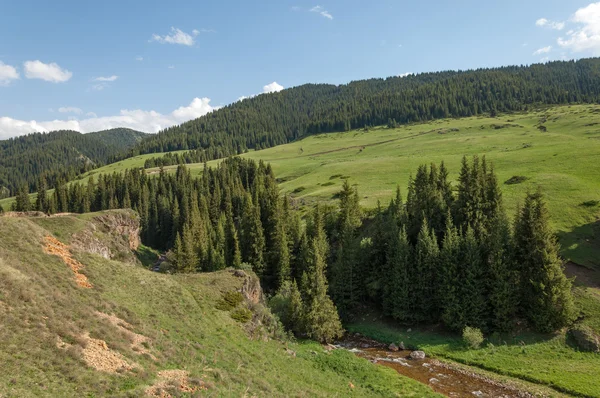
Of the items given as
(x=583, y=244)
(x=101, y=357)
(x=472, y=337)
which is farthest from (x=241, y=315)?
(x=583, y=244)

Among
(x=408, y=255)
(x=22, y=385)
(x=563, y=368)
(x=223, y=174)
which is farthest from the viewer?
(x=223, y=174)

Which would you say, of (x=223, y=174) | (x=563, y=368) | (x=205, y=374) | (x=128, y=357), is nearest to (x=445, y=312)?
(x=563, y=368)

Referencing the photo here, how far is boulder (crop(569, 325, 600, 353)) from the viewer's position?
40156 millimetres

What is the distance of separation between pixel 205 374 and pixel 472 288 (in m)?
41.0

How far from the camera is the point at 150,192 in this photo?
15100 cm

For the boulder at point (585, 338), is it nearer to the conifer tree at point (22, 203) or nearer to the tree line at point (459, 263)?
the tree line at point (459, 263)

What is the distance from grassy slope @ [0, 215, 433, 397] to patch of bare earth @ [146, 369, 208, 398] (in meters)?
0.54

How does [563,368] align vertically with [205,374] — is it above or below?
below

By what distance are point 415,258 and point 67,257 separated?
4815 cm

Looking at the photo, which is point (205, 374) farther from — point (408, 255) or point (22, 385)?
point (408, 255)

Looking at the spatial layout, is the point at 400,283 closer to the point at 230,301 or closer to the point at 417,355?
the point at 417,355

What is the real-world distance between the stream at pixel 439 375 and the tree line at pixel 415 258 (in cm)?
686

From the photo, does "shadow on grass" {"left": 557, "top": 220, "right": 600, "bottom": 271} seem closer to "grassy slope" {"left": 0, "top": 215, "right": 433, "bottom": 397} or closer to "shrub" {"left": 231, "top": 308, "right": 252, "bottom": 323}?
"grassy slope" {"left": 0, "top": 215, "right": 433, "bottom": 397}

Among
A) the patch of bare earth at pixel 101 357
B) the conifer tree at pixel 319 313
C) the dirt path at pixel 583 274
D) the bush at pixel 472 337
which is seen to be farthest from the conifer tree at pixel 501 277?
the patch of bare earth at pixel 101 357
